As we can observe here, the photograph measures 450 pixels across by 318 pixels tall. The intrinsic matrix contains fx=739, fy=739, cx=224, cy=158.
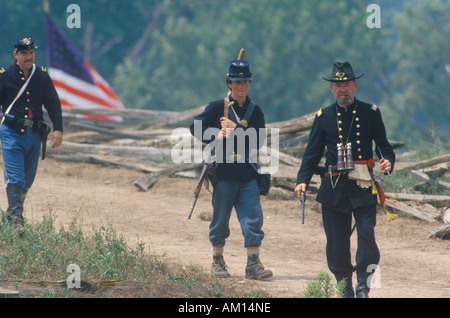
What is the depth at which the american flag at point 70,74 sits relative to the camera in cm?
2030

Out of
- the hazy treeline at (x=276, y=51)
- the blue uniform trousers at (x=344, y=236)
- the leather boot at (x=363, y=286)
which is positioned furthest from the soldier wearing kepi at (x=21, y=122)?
the hazy treeline at (x=276, y=51)

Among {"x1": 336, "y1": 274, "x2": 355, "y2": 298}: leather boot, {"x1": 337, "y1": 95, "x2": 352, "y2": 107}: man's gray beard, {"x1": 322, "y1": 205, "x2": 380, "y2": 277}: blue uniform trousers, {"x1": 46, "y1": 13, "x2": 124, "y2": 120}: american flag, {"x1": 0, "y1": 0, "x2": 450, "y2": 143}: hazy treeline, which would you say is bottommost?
{"x1": 336, "y1": 274, "x2": 355, "y2": 298}: leather boot

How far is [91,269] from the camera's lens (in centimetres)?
751

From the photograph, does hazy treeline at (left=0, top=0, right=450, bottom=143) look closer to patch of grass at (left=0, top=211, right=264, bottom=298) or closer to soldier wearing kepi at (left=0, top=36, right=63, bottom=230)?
soldier wearing kepi at (left=0, top=36, right=63, bottom=230)

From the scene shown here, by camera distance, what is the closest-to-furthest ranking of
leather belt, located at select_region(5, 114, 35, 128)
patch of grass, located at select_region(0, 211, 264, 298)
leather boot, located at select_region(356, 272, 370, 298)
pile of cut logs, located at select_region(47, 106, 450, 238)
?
leather boot, located at select_region(356, 272, 370, 298), patch of grass, located at select_region(0, 211, 264, 298), leather belt, located at select_region(5, 114, 35, 128), pile of cut logs, located at select_region(47, 106, 450, 238)

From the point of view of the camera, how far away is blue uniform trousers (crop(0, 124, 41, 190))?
8922 mm

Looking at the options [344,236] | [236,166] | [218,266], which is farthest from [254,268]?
[344,236]

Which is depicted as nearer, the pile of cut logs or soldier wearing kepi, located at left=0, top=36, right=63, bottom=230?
soldier wearing kepi, located at left=0, top=36, right=63, bottom=230

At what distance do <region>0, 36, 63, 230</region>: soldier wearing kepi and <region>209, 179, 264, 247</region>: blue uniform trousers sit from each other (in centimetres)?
257

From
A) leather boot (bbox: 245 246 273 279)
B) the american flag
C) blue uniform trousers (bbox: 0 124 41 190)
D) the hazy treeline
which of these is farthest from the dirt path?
the hazy treeline

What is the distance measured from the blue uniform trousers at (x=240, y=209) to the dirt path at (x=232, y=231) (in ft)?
1.57

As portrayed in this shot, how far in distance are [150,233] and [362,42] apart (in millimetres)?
30500

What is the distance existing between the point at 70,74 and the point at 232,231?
11.1 meters
